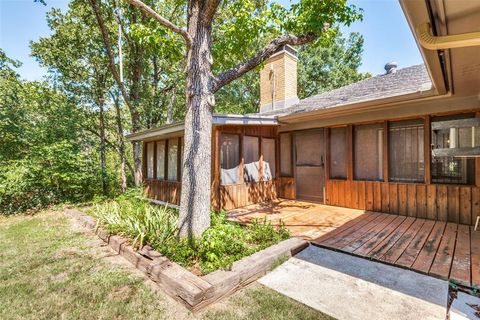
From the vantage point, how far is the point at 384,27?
299 inches

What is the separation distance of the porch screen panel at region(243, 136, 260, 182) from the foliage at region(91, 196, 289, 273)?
237 cm

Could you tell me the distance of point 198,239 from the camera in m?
3.19

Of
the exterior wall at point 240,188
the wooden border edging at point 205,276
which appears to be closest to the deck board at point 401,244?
→ the wooden border edging at point 205,276

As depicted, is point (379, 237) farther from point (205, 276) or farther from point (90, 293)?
point (90, 293)

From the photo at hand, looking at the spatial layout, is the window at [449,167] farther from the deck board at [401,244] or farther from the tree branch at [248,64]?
the tree branch at [248,64]

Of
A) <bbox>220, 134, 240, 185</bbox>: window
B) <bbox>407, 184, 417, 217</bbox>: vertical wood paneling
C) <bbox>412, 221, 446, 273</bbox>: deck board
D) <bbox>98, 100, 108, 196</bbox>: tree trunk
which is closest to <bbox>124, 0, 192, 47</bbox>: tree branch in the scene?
<bbox>220, 134, 240, 185</bbox>: window

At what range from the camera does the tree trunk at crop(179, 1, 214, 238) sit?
10.9ft

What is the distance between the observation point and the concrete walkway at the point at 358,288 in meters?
2.07

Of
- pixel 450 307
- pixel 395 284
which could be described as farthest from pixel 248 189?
pixel 450 307

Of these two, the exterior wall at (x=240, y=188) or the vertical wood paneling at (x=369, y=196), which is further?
the exterior wall at (x=240, y=188)

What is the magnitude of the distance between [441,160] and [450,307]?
138 inches

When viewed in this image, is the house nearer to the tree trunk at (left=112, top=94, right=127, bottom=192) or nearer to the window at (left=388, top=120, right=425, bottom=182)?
the window at (left=388, top=120, right=425, bottom=182)

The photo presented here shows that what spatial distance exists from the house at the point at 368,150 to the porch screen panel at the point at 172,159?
1.3 inches

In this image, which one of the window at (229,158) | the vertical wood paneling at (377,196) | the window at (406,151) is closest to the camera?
the window at (406,151)
